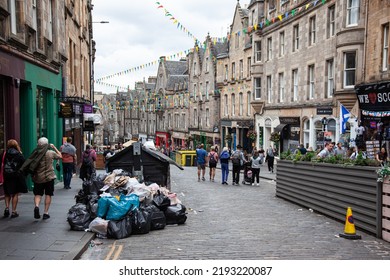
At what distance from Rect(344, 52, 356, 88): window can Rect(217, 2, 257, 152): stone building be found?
1342 cm

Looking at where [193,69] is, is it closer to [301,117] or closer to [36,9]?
[301,117]

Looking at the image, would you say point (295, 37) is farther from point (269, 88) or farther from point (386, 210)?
point (386, 210)

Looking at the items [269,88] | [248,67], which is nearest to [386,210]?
[269,88]

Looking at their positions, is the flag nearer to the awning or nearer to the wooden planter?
the awning

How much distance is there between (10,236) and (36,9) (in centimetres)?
946

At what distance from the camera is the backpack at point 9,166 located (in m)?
8.77

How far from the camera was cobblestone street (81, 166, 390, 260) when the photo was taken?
6.91m

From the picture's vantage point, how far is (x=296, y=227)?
9.31 m

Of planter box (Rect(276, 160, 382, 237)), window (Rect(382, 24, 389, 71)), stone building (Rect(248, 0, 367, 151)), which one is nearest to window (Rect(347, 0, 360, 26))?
stone building (Rect(248, 0, 367, 151))

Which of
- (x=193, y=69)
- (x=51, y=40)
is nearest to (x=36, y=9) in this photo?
(x=51, y=40)

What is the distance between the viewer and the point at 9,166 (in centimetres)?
880

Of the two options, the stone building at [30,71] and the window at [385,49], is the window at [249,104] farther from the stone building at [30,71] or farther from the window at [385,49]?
the stone building at [30,71]

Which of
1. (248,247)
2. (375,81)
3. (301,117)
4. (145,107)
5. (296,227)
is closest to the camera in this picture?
(248,247)

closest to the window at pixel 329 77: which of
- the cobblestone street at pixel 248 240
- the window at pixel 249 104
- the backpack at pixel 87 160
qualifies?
the window at pixel 249 104
